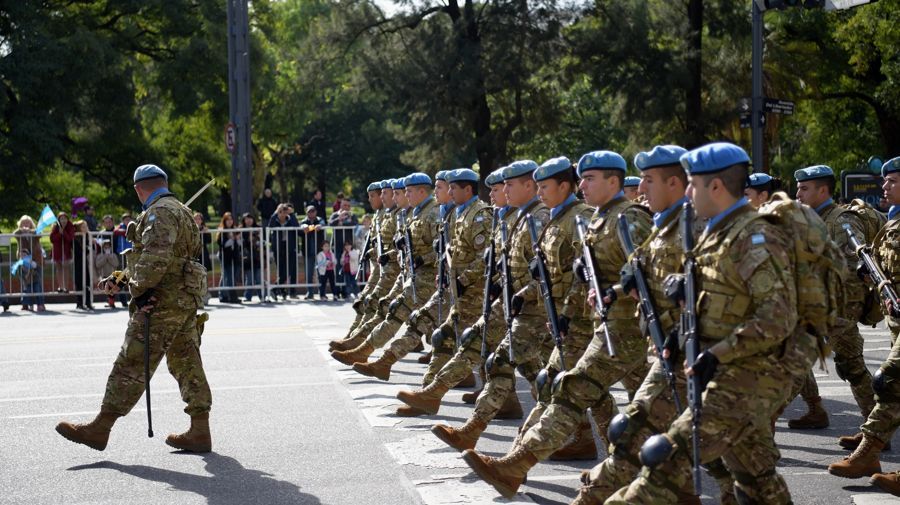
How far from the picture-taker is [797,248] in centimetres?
490

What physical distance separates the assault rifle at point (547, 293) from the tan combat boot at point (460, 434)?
93 centimetres

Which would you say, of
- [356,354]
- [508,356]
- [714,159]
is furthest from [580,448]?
[356,354]

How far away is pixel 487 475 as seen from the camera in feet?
→ 20.7

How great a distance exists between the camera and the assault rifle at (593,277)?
19.7 ft

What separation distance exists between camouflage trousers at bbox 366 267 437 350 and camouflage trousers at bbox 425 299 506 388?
2.72 m

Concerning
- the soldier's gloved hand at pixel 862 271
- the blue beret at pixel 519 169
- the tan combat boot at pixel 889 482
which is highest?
the blue beret at pixel 519 169

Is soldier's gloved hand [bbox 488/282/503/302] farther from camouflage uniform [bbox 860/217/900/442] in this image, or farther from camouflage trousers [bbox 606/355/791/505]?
camouflage trousers [bbox 606/355/791/505]

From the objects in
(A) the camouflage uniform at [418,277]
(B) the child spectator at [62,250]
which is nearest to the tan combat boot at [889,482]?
(A) the camouflage uniform at [418,277]

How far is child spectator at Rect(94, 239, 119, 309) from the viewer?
65.3 feet

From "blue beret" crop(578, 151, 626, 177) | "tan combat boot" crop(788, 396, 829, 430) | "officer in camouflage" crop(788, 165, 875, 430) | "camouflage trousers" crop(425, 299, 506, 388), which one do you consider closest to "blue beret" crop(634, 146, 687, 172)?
"blue beret" crop(578, 151, 626, 177)

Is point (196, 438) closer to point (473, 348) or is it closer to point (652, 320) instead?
point (473, 348)

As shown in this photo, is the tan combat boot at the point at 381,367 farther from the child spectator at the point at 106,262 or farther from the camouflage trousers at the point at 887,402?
the child spectator at the point at 106,262

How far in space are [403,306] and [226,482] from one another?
444 cm

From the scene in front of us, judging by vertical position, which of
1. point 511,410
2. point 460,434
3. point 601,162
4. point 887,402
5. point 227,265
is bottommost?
point 511,410
